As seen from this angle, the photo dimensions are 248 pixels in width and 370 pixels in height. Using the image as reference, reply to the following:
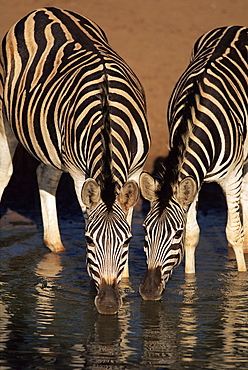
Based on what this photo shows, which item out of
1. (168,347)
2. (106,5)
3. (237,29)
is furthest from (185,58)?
A: (168,347)

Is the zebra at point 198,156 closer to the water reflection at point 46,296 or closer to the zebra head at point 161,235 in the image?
the zebra head at point 161,235

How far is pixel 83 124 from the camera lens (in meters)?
7.99

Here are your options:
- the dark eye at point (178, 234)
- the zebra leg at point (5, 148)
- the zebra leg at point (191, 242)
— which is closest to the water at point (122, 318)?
the zebra leg at point (191, 242)

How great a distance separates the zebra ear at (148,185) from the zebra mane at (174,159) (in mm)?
61

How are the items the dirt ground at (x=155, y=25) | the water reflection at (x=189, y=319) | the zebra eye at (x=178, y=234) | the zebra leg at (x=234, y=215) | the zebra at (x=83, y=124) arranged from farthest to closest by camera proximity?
the dirt ground at (x=155, y=25), the zebra leg at (x=234, y=215), the zebra eye at (x=178, y=234), the zebra at (x=83, y=124), the water reflection at (x=189, y=319)

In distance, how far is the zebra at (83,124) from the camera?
272 inches

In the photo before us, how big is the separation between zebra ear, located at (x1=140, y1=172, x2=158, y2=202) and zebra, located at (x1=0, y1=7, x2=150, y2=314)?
170mm

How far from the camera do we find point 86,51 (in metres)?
9.16

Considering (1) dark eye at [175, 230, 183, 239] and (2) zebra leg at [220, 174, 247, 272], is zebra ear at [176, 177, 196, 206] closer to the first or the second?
(1) dark eye at [175, 230, 183, 239]

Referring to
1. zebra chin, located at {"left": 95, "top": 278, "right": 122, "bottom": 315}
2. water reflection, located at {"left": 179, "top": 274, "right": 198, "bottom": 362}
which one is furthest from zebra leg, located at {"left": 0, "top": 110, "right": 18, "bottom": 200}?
zebra chin, located at {"left": 95, "top": 278, "right": 122, "bottom": 315}

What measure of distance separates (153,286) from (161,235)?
1.66 feet

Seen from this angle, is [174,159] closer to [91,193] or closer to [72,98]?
[91,193]

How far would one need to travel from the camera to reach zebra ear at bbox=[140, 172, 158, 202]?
7.35 meters

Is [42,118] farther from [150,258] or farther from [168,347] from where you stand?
[168,347]
